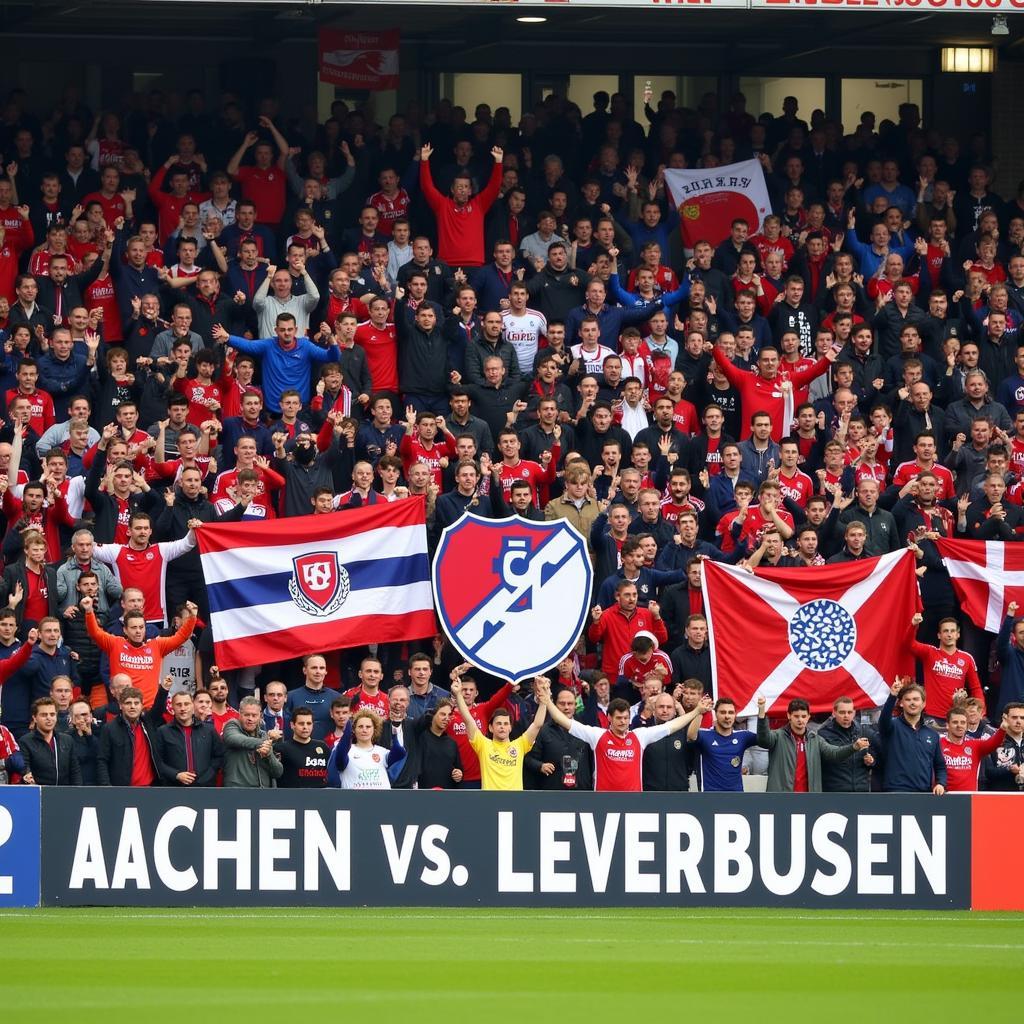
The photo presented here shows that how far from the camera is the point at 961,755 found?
18516 mm

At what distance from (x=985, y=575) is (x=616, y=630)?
11.9 feet

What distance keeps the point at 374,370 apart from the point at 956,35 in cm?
1083

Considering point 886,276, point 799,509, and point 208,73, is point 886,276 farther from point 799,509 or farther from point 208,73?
point 208,73

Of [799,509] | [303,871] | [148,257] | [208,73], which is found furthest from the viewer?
[208,73]

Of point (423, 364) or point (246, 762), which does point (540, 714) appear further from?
point (423, 364)

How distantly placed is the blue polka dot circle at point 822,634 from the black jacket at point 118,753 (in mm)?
5974

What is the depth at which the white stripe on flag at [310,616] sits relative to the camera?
1897cm

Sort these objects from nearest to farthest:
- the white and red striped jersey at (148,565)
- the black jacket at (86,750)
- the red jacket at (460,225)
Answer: the black jacket at (86,750) → the white and red striped jersey at (148,565) → the red jacket at (460,225)

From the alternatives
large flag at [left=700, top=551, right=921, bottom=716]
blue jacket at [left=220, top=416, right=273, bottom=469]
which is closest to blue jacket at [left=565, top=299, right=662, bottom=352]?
large flag at [left=700, top=551, right=921, bottom=716]

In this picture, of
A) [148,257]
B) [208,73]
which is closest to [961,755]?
[148,257]

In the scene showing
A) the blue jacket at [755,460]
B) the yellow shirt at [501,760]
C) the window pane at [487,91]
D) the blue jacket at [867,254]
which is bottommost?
the yellow shirt at [501,760]

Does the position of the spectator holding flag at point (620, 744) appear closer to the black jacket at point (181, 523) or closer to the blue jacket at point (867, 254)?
the black jacket at point (181, 523)

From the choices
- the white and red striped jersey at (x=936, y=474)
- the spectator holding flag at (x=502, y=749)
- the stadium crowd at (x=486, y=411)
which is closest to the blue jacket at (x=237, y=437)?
the stadium crowd at (x=486, y=411)

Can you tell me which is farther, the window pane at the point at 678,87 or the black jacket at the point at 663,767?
the window pane at the point at 678,87
